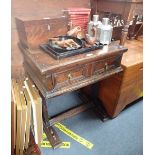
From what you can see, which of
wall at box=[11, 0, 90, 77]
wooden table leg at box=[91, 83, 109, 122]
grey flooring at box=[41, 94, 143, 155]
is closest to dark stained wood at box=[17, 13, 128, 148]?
wall at box=[11, 0, 90, 77]

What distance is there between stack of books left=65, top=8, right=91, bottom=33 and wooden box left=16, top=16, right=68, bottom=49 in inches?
3.1

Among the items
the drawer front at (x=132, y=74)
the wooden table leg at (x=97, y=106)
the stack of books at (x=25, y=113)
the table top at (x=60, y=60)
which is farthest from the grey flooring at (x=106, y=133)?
the table top at (x=60, y=60)

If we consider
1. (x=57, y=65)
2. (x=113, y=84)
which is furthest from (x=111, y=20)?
(x=57, y=65)

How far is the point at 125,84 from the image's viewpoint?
1.43 meters

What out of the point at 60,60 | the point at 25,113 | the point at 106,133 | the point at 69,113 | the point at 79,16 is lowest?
the point at 106,133

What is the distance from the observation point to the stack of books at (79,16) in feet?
4.25

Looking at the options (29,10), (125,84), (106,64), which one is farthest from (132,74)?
(29,10)

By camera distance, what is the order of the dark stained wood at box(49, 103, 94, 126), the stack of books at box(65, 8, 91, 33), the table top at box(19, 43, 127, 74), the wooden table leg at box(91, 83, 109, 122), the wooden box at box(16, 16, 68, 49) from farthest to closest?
1. the wooden table leg at box(91, 83, 109, 122)
2. the dark stained wood at box(49, 103, 94, 126)
3. the stack of books at box(65, 8, 91, 33)
4. the wooden box at box(16, 16, 68, 49)
5. the table top at box(19, 43, 127, 74)

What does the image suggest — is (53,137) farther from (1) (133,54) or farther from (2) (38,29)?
(1) (133,54)

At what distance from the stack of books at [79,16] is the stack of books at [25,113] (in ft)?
1.90

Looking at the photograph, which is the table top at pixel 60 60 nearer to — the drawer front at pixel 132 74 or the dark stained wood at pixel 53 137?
the drawer front at pixel 132 74

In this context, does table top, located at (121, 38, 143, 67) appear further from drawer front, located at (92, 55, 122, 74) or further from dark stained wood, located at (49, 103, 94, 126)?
dark stained wood, located at (49, 103, 94, 126)

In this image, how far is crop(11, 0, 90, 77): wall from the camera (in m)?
1.19

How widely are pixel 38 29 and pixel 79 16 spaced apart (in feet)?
1.24
